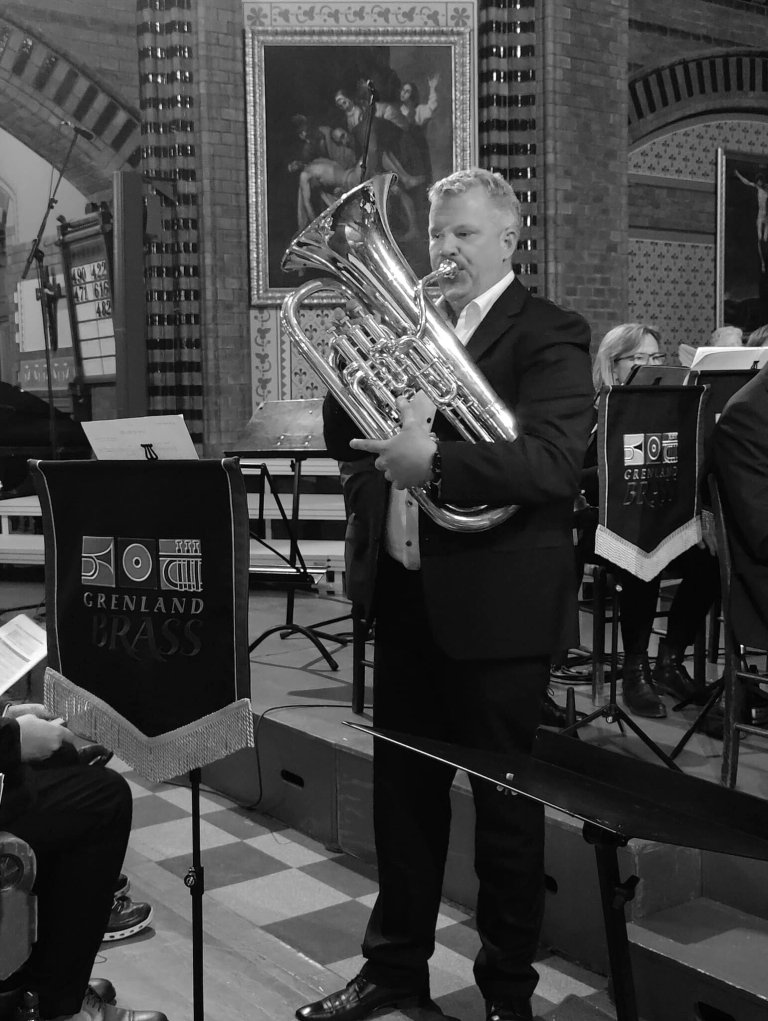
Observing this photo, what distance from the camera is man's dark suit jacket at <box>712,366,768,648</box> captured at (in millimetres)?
2750

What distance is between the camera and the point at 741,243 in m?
9.60

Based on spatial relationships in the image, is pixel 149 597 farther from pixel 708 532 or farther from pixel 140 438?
pixel 708 532

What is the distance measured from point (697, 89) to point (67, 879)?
9060 mm

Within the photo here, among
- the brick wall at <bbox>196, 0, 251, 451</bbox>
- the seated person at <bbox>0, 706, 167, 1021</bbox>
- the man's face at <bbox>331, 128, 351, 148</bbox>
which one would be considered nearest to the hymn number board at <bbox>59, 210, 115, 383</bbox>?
the brick wall at <bbox>196, 0, 251, 451</bbox>

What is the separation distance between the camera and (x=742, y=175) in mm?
9680

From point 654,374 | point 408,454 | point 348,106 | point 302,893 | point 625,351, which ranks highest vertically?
point 348,106

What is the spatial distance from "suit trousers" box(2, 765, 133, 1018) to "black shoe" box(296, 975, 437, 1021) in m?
0.48

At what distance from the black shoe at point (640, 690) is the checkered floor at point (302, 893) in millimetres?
1134

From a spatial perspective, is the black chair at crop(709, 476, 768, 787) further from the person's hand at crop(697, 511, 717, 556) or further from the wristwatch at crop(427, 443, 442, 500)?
the wristwatch at crop(427, 443, 442, 500)

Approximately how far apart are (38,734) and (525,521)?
3.32 feet

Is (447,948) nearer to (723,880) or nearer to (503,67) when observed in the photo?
(723,880)

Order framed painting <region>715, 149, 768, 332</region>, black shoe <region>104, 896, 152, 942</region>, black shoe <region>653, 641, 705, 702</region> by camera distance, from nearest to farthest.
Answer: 1. black shoe <region>104, 896, 152, 942</region>
2. black shoe <region>653, 641, 705, 702</region>
3. framed painting <region>715, 149, 768, 332</region>

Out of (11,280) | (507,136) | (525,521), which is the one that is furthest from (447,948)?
(11,280)

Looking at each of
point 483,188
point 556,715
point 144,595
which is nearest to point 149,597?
point 144,595
